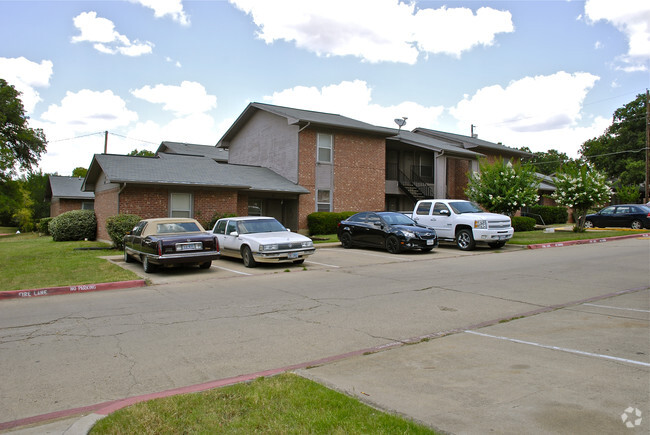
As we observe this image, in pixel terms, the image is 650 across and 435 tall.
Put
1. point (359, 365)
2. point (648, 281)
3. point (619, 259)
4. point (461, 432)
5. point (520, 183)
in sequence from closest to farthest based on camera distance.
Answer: point (461, 432) → point (359, 365) → point (648, 281) → point (619, 259) → point (520, 183)

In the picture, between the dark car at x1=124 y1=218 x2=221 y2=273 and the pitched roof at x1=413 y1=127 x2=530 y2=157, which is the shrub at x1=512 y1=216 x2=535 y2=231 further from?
the dark car at x1=124 y1=218 x2=221 y2=273

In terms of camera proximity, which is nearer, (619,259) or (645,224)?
(619,259)

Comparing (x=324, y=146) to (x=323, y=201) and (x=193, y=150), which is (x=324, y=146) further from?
(x=193, y=150)

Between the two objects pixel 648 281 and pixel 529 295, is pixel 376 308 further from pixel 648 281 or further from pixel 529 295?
pixel 648 281

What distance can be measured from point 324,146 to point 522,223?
13282 millimetres

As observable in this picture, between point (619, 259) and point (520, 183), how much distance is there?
7926mm

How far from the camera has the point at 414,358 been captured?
514 centimetres

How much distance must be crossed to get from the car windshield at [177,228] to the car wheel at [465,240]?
10.0m

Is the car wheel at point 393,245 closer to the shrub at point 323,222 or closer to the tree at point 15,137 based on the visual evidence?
the shrub at point 323,222

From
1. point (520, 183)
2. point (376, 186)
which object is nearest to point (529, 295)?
point (520, 183)

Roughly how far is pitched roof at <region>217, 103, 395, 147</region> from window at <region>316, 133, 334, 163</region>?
2.72 ft

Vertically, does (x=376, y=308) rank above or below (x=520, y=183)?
below

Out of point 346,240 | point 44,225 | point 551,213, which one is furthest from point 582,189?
point 44,225

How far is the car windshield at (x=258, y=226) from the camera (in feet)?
46.8
